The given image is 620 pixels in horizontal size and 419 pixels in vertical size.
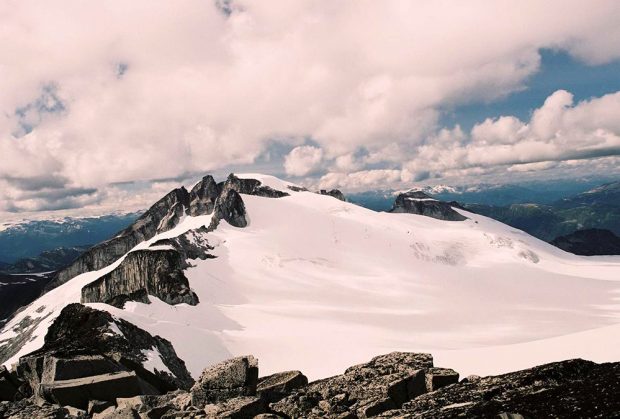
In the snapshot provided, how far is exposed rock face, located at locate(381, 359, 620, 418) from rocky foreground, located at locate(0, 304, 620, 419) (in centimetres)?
2

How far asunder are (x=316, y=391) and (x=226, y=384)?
374cm

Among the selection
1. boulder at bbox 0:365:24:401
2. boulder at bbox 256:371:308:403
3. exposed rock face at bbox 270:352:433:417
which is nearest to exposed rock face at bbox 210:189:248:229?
boulder at bbox 0:365:24:401

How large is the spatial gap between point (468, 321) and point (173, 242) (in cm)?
9130

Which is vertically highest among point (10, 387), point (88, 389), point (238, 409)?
point (238, 409)

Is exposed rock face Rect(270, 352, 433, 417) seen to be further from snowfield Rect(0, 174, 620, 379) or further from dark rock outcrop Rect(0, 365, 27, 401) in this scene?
snowfield Rect(0, 174, 620, 379)

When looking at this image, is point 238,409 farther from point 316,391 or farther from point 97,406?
point 97,406

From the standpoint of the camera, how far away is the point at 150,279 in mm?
118000

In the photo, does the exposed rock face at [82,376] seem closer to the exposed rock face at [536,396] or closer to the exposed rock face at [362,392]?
the exposed rock face at [362,392]

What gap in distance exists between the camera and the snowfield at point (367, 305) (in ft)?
188

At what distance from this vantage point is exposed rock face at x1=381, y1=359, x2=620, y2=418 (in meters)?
8.96

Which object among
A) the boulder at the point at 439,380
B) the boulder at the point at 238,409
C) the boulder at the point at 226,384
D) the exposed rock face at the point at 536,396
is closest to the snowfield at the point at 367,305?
the boulder at the point at 439,380

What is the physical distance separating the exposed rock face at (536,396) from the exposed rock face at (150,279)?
86589 mm

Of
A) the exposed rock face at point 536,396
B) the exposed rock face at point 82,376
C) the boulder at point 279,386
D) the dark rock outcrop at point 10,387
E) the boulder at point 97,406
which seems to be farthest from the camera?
the dark rock outcrop at point 10,387

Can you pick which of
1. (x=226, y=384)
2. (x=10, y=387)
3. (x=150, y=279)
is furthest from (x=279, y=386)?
(x=150, y=279)
